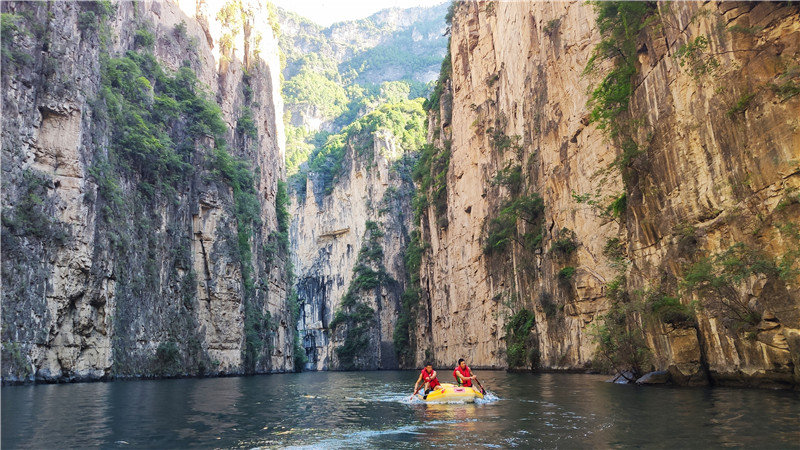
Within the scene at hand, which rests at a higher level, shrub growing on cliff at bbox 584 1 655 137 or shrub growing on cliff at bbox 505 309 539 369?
shrub growing on cliff at bbox 584 1 655 137

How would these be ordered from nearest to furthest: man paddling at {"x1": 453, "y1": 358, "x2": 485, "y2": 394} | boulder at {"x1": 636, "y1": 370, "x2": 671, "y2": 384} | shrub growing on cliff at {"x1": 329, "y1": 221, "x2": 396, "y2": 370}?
man paddling at {"x1": 453, "y1": 358, "x2": 485, "y2": 394} → boulder at {"x1": 636, "y1": 370, "x2": 671, "y2": 384} → shrub growing on cliff at {"x1": 329, "y1": 221, "x2": 396, "y2": 370}

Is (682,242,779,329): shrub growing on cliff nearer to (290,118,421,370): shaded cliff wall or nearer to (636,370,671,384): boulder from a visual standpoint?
(636,370,671,384): boulder

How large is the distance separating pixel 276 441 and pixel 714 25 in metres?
14.4

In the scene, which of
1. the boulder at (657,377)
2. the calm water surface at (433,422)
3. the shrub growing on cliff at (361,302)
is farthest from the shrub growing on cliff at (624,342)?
the shrub growing on cliff at (361,302)

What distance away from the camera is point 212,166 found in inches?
1714

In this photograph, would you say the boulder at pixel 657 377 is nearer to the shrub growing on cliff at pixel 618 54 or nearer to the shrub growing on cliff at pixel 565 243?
the shrub growing on cliff at pixel 618 54

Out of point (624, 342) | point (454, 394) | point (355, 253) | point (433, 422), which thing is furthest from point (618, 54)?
point (355, 253)

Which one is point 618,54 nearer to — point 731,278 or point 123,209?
point 731,278

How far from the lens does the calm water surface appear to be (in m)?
8.80

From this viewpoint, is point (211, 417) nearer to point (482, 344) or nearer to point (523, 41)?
point (523, 41)

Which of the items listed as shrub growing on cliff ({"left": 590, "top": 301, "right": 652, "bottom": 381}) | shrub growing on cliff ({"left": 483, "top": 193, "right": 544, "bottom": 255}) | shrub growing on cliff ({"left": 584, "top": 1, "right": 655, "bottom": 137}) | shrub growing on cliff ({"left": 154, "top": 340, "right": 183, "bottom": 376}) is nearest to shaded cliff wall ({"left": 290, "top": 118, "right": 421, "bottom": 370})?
shrub growing on cliff ({"left": 483, "top": 193, "right": 544, "bottom": 255})

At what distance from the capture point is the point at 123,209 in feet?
106

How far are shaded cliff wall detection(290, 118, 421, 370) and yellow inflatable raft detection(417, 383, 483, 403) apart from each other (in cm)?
5525

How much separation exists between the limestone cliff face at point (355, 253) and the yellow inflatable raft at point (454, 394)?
54927 mm
